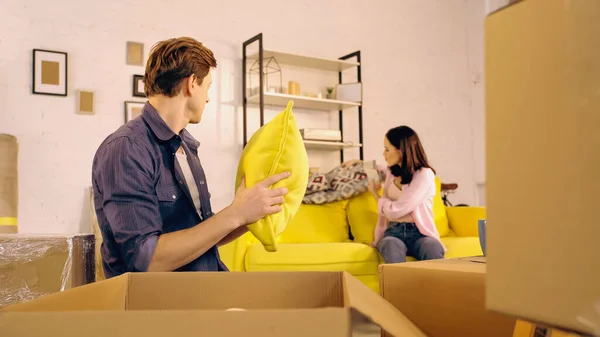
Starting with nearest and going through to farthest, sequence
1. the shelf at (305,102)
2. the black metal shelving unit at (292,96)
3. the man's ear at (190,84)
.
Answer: the man's ear at (190,84), the black metal shelving unit at (292,96), the shelf at (305,102)

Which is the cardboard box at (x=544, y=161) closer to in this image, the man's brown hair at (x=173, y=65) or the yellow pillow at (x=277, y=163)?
the yellow pillow at (x=277, y=163)

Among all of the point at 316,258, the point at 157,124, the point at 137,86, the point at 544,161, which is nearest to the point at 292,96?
the point at 137,86

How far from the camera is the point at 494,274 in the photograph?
1.12 ft

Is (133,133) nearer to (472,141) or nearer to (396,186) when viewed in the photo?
(396,186)

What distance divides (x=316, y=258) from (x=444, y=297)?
2.25m

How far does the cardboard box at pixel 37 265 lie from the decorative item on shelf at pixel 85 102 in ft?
7.93

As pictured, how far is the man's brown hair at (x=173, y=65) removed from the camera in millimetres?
1421

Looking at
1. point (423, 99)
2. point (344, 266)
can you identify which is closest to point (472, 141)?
point (423, 99)

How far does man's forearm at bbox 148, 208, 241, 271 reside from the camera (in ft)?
3.77

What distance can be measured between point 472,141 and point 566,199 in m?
5.21

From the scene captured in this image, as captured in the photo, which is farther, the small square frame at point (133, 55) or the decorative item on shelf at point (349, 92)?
the decorative item on shelf at point (349, 92)

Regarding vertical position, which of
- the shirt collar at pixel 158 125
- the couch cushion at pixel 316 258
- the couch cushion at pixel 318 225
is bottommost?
the couch cushion at pixel 316 258

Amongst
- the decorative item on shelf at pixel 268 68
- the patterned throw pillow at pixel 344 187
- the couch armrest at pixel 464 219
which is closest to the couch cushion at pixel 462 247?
the couch armrest at pixel 464 219

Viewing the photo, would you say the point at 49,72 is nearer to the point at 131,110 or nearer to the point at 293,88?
the point at 131,110
